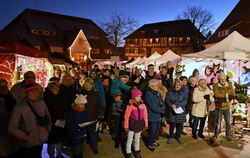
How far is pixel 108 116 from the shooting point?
22.0 feet

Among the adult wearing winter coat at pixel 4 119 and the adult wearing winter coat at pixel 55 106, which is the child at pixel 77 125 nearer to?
the adult wearing winter coat at pixel 55 106

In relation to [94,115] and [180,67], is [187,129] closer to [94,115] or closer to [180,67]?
[94,115]

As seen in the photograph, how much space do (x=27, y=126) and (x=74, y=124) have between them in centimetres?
108

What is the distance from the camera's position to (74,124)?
159 inches

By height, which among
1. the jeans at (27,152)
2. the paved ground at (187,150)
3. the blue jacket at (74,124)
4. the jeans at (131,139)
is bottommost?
the paved ground at (187,150)

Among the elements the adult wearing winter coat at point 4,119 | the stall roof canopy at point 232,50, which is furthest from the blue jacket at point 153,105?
the stall roof canopy at point 232,50

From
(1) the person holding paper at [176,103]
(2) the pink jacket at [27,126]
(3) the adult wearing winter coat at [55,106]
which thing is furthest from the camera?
(1) the person holding paper at [176,103]

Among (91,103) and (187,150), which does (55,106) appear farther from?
(187,150)

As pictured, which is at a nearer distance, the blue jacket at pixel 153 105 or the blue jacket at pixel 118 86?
the blue jacket at pixel 153 105

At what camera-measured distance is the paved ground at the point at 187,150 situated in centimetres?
516

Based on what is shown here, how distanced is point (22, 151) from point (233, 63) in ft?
35.2

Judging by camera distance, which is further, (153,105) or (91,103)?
(153,105)

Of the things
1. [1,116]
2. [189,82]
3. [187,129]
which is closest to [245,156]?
[187,129]

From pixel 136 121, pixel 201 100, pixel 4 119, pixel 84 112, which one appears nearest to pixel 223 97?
pixel 201 100
